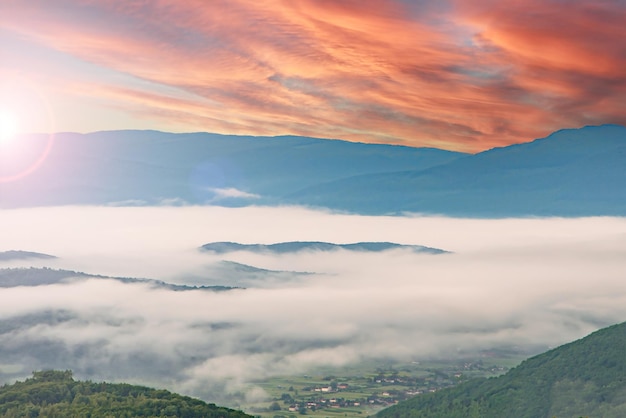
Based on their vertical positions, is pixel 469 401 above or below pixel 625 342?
below

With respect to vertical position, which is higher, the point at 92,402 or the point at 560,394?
the point at 560,394

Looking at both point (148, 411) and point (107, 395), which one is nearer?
point (148, 411)

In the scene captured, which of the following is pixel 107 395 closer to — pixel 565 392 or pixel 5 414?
pixel 5 414

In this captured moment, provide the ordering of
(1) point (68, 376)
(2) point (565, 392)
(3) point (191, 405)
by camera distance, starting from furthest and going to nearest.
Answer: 1. (2) point (565, 392)
2. (1) point (68, 376)
3. (3) point (191, 405)

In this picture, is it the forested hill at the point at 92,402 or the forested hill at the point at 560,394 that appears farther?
the forested hill at the point at 560,394

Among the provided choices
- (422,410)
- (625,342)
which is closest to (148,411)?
(422,410)

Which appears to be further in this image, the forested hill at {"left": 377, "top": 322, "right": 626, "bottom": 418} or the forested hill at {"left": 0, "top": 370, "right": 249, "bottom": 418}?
the forested hill at {"left": 377, "top": 322, "right": 626, "bottom": 418}

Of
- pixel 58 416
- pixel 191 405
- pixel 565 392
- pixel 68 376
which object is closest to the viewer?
pixel 58 416

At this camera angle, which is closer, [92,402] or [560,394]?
[92,402]
